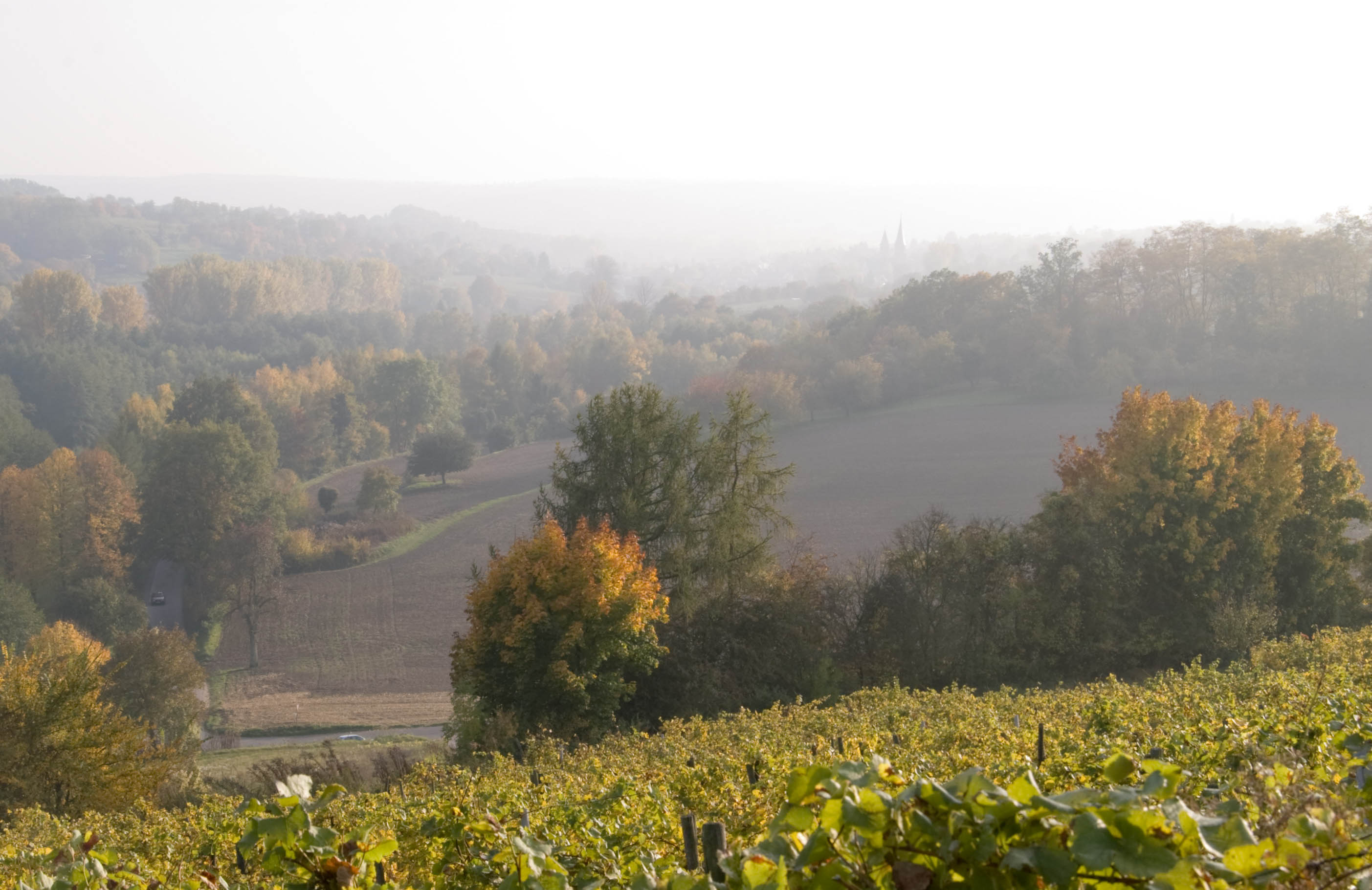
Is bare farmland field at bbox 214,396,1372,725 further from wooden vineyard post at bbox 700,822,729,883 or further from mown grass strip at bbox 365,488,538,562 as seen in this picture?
wooden vineyard post at bbox 700,822,729,883

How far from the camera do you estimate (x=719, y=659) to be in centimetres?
2673

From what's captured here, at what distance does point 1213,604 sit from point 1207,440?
4.97 meters

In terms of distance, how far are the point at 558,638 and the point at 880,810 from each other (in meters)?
21.7

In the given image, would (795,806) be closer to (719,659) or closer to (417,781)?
(417,781)

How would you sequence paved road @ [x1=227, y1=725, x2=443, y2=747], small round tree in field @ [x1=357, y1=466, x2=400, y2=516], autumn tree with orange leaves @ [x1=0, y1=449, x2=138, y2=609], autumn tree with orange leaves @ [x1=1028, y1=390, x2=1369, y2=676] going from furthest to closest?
small round tree in field @ [x1=357, y1=466, x2=400, y2=516]
autumn tree with orange leaves @ [x1=0, y1=449, x2=138, y2=609]
paved road @ [x1=227, y1=725, x2=443, y2=747]
autumn tree with orange leaves @ [x1=1028, y1=390, x2=1369, y2=676]

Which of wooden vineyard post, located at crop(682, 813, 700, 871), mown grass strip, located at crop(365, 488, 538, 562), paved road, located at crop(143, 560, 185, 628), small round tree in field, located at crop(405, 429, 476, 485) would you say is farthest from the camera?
small round tree in field, located at crop(405, 429, 476, 485)

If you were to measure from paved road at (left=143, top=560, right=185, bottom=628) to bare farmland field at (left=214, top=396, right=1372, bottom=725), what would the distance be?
5873 millimetres

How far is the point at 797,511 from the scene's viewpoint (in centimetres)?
5516

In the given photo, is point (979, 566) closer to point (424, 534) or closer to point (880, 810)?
point (880, 810)

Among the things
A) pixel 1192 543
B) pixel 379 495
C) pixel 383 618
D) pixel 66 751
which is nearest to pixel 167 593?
pixel 379 495

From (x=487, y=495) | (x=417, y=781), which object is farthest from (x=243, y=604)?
(x=417, y=781)

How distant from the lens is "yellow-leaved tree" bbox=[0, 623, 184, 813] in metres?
19.3

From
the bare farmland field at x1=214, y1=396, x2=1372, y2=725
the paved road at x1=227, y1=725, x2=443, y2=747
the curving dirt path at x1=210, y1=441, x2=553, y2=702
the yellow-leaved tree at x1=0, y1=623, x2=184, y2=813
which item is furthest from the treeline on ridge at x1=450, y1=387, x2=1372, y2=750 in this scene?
the curving dirt path at x1=210, y1=441, x2=553, y2=702

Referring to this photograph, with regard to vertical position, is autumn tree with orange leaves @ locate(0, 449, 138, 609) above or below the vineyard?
below
